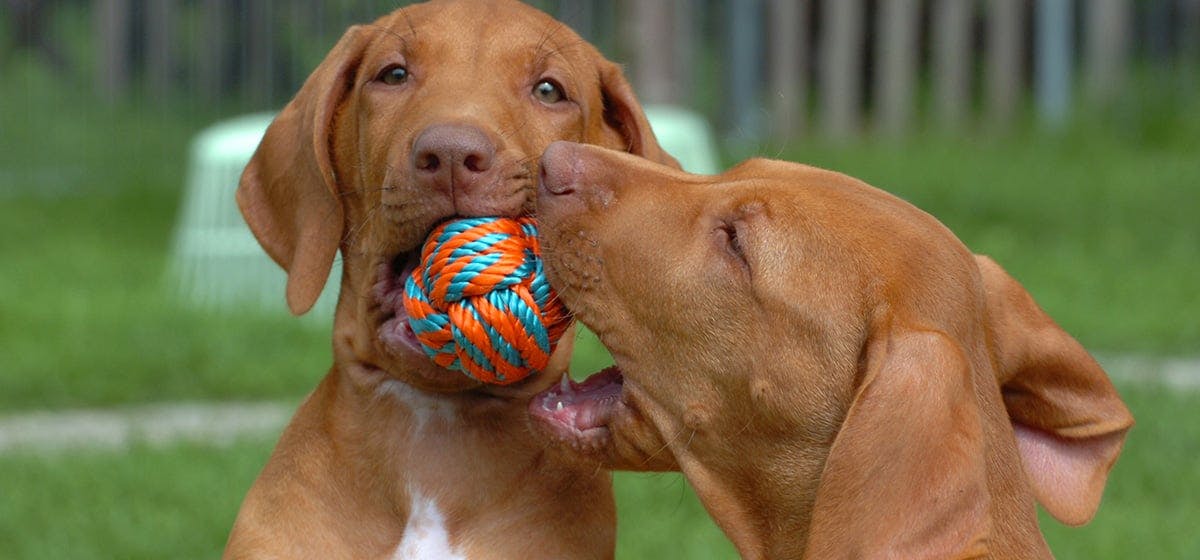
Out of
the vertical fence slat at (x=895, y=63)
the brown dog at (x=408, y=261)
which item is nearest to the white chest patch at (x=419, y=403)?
the brown dog at (x=408, y=261)

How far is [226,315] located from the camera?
1060cm

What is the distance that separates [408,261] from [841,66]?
37.6 ft

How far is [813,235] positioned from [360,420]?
1.44 metres

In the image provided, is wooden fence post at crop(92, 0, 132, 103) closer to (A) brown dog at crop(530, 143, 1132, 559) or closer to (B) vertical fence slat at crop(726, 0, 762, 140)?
(B) vertical fence slat at crop(726, 0, 762, 140)

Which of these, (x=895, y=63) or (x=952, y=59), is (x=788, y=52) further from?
(x=952, y=59)

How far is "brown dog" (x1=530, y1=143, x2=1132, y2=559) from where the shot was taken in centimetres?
405

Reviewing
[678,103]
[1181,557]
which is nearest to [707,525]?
[1181,557]

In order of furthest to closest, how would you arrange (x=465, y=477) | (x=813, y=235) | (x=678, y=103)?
(x=678, y=103), (x=465, y=477), (x=813, y=235)

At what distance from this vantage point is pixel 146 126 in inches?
Answer: 648

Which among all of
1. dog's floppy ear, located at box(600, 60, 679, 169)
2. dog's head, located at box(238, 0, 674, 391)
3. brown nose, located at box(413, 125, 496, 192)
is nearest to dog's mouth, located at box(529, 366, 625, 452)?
dog's head, located at box(238, 0, 674, 391)

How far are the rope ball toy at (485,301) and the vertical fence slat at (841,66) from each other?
459 inches

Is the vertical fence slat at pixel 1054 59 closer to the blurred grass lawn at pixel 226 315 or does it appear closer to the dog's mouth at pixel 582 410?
the blurred grass lawn at pixel 226 315

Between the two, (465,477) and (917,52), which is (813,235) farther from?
(917,52)

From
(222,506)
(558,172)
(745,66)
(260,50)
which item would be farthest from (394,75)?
(745,66)
